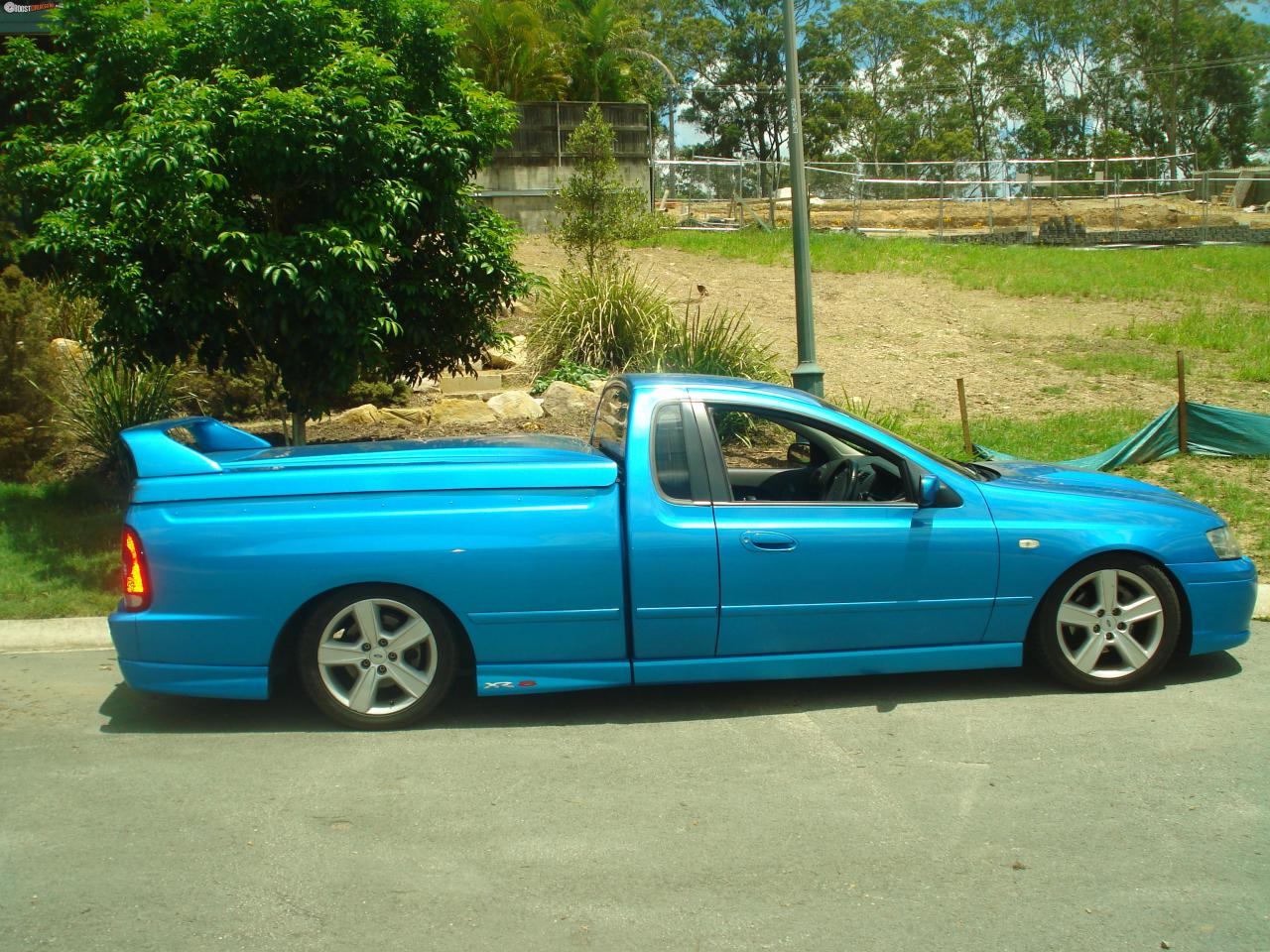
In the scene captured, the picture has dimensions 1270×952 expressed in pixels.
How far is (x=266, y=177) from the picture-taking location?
7.84 metres

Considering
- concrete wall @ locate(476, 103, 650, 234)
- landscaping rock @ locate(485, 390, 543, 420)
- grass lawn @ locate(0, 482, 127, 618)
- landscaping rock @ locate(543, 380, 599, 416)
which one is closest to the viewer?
grass lawn @ locate(0, 482, 127, 618)

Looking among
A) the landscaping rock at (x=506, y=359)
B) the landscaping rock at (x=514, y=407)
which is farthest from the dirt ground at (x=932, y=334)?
the landscaping rock at (x=514, y=407)

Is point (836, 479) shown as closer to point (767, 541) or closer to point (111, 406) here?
point (767, 541)

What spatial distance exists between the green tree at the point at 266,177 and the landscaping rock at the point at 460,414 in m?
2.79

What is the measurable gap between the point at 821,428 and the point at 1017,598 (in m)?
1.24

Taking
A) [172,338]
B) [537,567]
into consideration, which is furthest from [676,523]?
[172,338]

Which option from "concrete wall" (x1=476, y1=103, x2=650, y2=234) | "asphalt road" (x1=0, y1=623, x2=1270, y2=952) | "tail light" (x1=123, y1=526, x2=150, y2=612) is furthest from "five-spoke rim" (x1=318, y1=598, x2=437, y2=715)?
"concrete wall" (x1=476, y1=103, x2=650, y2=234)

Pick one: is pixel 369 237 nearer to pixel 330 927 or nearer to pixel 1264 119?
pixel 330 927

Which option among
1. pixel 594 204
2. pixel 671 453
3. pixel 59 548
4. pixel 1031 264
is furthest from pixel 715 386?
pixel 1031 264

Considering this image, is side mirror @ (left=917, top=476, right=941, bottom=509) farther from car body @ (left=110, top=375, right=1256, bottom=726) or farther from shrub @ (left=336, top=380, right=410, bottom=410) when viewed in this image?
shrub @ (left=336, top=380, right=410, bottom=410)

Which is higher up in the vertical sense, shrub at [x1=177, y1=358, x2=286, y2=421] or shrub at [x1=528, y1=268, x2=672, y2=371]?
shrub at [x1=528, y1=268, x2=672, y2=371]

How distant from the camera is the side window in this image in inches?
228

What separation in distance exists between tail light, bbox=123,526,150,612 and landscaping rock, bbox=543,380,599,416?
6.98 metres

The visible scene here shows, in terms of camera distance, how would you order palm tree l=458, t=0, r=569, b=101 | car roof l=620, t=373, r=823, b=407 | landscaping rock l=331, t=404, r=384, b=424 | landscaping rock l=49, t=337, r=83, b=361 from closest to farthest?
car roof l=620, t=373, r=823, b=407, landscaping rock l=49, t=337, r=83, b=361, landscaping rock l=331, t=404, r=384, b=424, palm tree l=458, t=0, r=569, b=101
